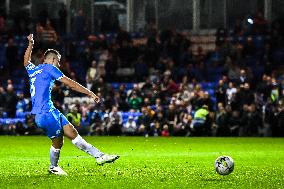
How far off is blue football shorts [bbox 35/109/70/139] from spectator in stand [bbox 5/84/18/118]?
20878 millimetres

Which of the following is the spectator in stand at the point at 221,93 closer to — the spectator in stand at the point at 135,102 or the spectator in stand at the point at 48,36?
the spectator in stand at the point at 135,102

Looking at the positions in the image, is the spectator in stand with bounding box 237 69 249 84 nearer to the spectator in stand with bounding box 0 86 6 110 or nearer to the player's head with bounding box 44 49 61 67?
the spectator in stand with bounding box 0 86 6 110

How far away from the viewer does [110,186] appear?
1191 centimetres

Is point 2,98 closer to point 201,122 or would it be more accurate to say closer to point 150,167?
point 201,122

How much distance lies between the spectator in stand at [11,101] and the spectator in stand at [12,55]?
3.71 meters

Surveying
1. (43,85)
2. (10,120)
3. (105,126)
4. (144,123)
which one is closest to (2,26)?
(10,120)

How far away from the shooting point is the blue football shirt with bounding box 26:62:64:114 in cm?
1398

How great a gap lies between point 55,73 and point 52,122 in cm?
84

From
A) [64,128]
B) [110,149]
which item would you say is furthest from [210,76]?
[64,128]

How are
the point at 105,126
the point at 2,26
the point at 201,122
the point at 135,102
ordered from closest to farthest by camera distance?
the point at 201,122 < the point at 105,126 < the point at 135,102 < the point at 2,26

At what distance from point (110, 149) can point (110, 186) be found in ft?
36.3

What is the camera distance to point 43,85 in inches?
552

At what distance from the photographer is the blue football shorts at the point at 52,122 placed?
13883 millimetres

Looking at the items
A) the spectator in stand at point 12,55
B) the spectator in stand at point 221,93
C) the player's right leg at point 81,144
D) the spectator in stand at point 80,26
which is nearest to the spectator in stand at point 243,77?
the spectator in stand at point 221,93
